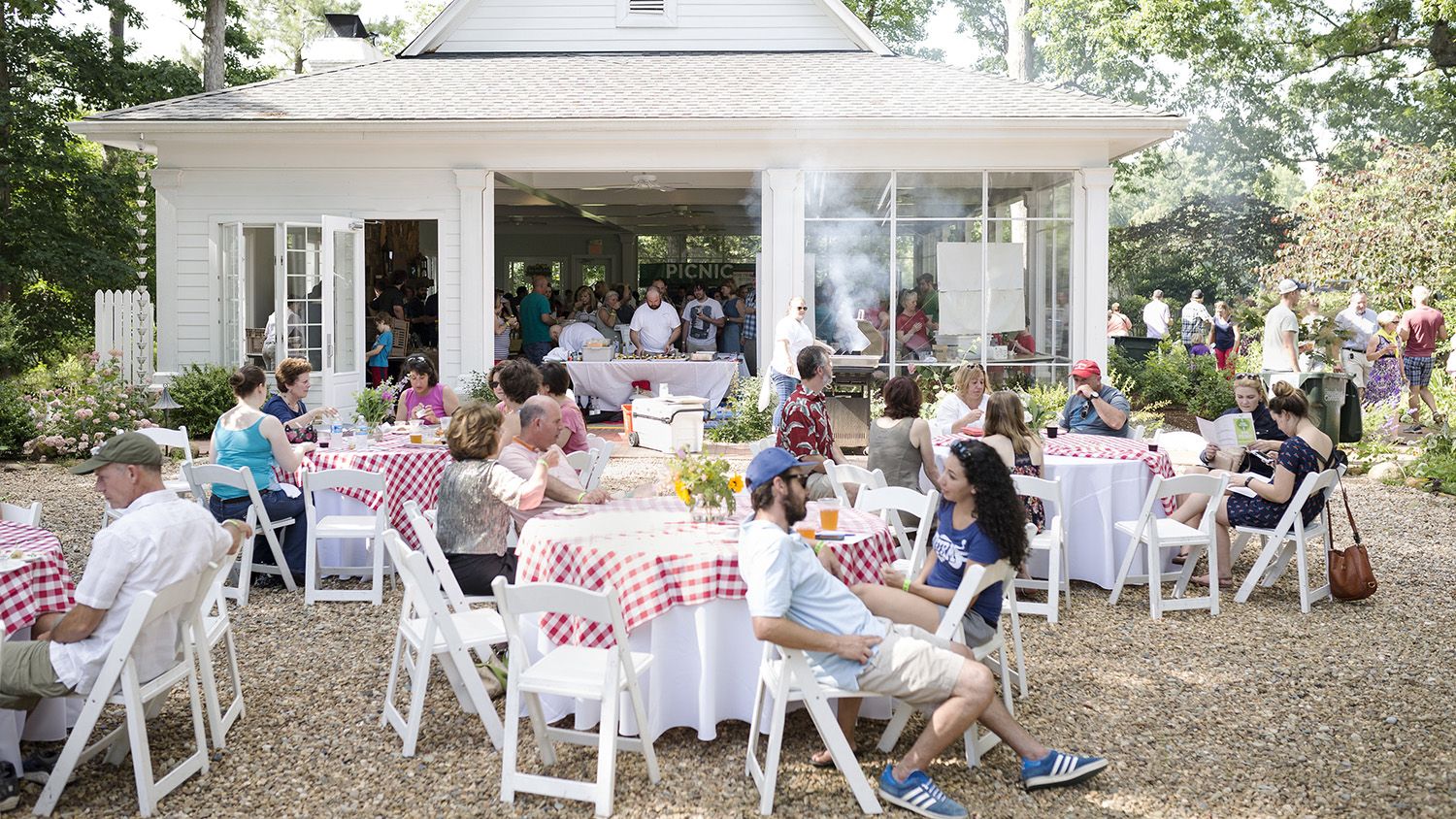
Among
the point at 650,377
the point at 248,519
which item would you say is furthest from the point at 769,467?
the point at 650,377

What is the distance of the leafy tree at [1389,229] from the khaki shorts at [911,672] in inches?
583

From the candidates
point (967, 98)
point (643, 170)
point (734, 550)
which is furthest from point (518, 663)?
point (967, 98)

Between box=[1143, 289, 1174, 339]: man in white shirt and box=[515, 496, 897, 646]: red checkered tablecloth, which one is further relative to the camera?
box=[1143, 289, 1174, 339]: man in white shirt

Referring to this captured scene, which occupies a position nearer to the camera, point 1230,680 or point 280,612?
point 1230,680

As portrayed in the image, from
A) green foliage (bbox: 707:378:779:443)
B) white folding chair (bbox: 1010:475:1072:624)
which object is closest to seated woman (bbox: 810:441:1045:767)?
white folding chair (bbox: 1010:475:1072:624)

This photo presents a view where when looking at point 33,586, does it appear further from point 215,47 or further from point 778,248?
point 215,47

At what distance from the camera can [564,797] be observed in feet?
13.6

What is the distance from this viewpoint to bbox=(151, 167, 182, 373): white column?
13633 mm

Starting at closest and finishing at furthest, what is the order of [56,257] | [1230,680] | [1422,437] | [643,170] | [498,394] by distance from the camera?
[1230,680] < [498,394] < [1422,437] < [643,170] < [56,257]

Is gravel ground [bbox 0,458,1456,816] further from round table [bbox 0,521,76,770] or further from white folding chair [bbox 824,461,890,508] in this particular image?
white folding chair [bbox 824,461,890,508]

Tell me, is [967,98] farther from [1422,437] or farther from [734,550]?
[734,550]

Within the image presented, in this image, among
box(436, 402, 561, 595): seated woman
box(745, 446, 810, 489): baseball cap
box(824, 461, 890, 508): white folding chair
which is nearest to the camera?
box(745, 446, 810, 489): baseball cap

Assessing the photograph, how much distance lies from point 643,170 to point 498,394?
671 centimetres

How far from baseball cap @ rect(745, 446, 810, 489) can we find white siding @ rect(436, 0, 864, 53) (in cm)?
1327
